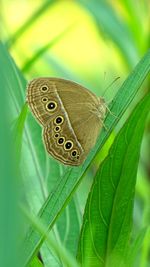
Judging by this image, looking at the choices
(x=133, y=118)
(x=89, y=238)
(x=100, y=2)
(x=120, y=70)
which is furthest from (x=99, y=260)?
(x=120, y=70)

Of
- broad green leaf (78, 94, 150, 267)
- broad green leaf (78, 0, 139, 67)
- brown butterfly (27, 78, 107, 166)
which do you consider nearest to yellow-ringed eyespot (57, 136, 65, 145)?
brown butterfly (27, 78, 107, 166)

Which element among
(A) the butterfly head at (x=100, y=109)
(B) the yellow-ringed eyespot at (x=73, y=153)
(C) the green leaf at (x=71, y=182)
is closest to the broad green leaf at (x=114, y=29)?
(A) the butterfly head at (x=100, y=109)

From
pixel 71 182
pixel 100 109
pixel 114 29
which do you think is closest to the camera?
pixel 71 182

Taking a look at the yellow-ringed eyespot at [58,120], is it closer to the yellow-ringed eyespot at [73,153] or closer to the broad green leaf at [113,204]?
the yellow-ringed eyespot at [73,153]

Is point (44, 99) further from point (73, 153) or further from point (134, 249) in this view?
point (134, 249)

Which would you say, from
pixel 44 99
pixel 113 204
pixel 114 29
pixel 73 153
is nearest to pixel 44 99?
pixel 44 99

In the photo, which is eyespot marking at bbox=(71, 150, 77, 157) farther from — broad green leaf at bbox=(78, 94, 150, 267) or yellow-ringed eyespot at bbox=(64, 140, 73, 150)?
broad green leaf at bbox=(78, 94, 150, 267)
